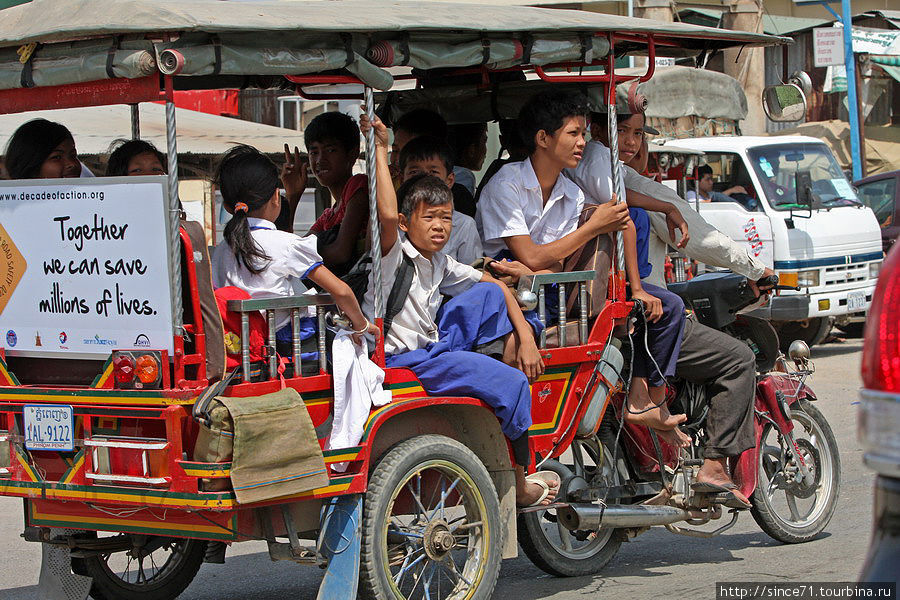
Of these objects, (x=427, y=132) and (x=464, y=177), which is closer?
(x=427, y=132)

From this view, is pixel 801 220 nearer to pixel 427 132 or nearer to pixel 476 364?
pixel 427 132

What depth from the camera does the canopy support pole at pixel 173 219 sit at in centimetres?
391

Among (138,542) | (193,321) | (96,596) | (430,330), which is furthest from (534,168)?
(96,596)

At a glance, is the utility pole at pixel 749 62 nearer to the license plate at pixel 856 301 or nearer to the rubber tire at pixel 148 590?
the license plate at pixel 856 301

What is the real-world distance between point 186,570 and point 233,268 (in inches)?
62.3

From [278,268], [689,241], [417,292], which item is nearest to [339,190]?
[417,292]

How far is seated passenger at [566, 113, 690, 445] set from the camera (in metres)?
5.45

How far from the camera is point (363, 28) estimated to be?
167 inches

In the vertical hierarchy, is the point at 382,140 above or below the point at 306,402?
above

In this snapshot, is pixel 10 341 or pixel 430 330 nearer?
pixel 10 341

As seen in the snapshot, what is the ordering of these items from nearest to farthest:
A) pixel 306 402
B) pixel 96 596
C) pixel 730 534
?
pixel 306 402, pixel 96 596, pixel 730 534

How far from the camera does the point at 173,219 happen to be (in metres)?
3.95

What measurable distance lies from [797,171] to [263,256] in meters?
9.62

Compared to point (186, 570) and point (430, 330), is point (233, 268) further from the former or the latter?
point (186, 570)
